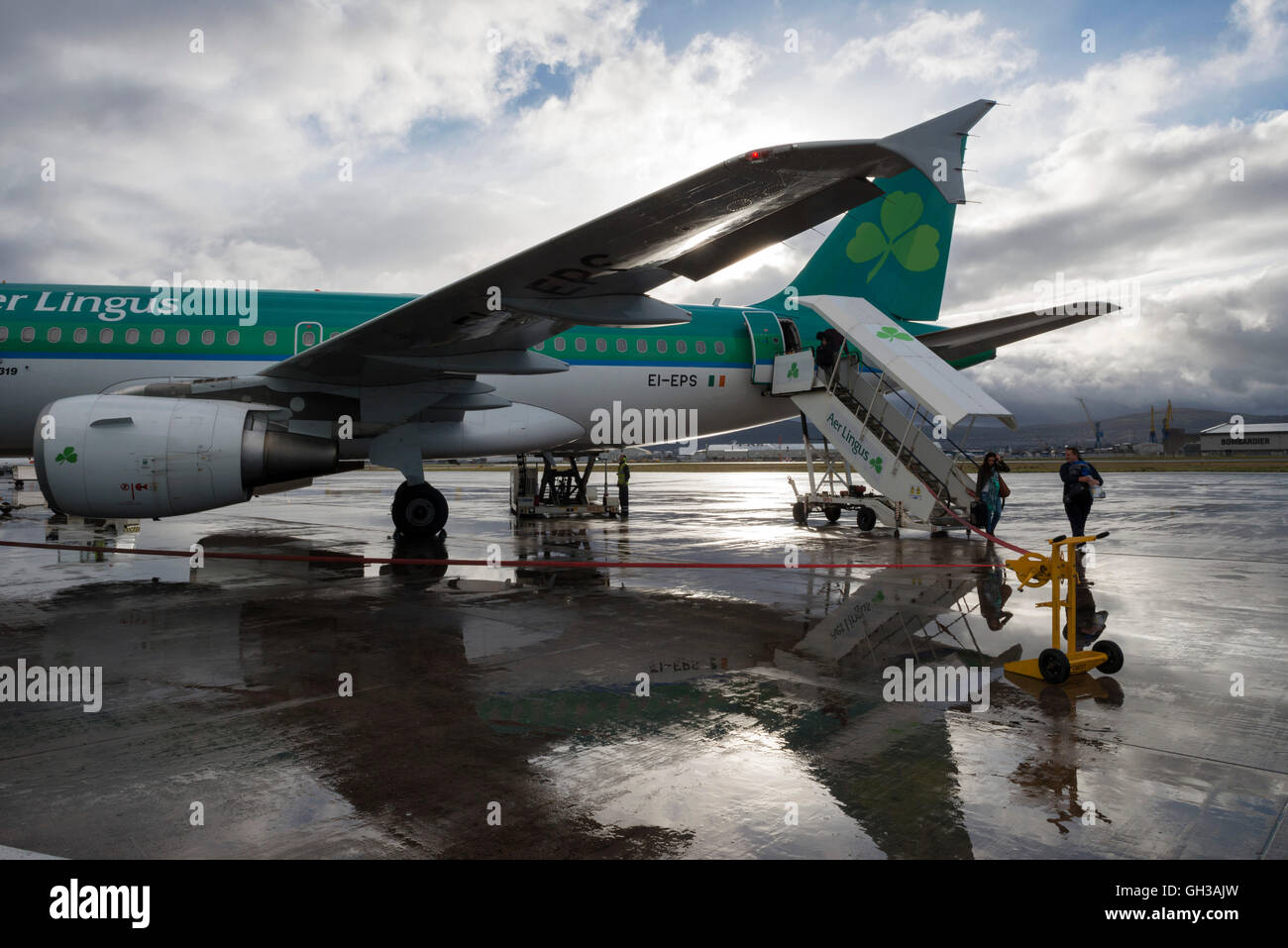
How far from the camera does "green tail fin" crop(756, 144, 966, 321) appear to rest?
17109 millimetres

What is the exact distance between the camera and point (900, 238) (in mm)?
17172

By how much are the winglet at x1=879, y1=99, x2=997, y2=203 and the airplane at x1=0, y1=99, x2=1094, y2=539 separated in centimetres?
2

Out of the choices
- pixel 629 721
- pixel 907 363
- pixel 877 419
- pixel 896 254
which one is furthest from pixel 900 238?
pixel 629 721

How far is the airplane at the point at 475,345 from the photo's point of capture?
7.25m

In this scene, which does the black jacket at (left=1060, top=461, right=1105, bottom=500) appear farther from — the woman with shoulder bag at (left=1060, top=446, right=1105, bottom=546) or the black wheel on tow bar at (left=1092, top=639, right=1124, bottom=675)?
the black wheel on tow bar at (left=1092, top=639, right=1124, bottom=675)

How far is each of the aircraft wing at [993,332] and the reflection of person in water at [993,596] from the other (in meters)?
5.26

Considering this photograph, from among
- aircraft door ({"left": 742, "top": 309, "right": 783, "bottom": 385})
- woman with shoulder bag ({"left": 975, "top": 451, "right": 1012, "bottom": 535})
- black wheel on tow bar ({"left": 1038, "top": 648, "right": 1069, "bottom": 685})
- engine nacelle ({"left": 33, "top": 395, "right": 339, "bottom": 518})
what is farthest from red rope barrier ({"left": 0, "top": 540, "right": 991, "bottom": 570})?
aircraft door ({"left": 742, "top": 309, "right": 783, "bottom": 385})

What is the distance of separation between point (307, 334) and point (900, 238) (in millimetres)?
12441

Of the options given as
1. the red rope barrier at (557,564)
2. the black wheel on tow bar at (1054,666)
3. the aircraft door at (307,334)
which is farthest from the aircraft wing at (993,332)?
the aircraft door at (307,334)

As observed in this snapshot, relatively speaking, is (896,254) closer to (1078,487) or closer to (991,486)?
(991,486)

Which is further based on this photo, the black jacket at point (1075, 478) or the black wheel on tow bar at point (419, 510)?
the black wheel on tow bar at point (419, 510)

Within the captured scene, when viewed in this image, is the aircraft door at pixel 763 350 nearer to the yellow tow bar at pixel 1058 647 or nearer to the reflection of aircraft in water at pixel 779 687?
the reflection of aircraft in water at pixel 779 687
